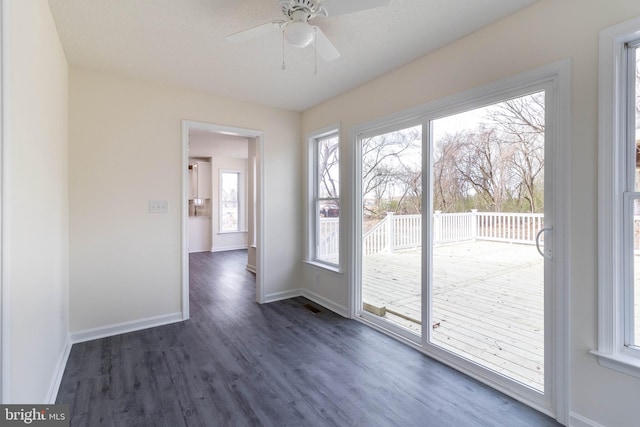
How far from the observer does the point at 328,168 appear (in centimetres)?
400

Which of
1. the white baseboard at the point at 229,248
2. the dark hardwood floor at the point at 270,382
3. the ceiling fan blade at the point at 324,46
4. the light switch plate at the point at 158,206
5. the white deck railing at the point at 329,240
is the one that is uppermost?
the ceiling fan blade at the point at 324,46

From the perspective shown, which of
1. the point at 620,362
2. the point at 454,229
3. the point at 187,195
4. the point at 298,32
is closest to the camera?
the point at 620,362

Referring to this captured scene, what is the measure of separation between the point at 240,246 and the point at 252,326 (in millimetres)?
5578

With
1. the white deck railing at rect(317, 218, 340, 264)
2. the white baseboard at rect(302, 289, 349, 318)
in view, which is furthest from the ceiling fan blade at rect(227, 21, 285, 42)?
the white baseboard at rect(302, 289, 349, 318)

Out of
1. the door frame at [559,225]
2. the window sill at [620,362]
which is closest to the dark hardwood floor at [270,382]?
the door frame at [559,225]

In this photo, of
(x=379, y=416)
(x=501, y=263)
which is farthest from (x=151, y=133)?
(x=501, y=263)

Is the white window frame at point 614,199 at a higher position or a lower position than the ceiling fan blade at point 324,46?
lower

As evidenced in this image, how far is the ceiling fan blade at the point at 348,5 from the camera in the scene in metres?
1.59

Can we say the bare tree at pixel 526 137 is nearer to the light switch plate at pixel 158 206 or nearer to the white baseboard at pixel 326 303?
the white baseboard at pixel 326 303

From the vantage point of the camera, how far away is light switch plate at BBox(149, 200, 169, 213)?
3.22 m

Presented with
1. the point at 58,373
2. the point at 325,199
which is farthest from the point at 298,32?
the point at 58,373

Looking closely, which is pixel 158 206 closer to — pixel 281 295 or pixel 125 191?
pixel 125 191

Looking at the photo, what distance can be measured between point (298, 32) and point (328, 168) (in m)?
2.36

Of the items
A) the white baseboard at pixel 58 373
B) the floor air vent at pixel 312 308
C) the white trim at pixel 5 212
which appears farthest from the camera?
the floor air vent at pixel 312 308
